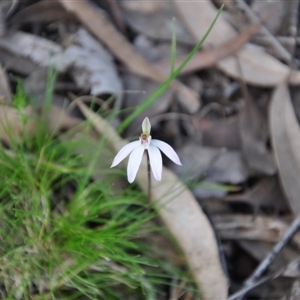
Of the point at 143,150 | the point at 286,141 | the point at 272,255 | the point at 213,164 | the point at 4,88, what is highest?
the point at 143,150

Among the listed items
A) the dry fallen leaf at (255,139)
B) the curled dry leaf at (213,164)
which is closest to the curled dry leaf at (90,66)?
the curled dry leaf at (213,164)

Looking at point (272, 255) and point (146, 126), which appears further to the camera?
point (272, 255)

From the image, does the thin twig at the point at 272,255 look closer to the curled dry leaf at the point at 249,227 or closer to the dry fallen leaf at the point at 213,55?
the curled dry leaf at the point at 249,227

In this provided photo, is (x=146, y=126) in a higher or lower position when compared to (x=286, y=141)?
higher

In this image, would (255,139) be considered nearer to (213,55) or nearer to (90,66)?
(213,55)

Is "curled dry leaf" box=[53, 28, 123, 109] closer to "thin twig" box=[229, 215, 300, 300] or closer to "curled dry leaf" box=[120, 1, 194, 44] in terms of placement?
"curled dry leaf" box=[120, 1, 194, 44]

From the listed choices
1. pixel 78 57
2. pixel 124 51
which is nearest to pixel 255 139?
pixel 124 51

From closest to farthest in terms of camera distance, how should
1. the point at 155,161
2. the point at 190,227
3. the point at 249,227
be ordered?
the point at 155,161
the point at 190,227
the point at 249,227

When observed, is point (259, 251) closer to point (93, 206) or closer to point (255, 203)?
point (255, 203)

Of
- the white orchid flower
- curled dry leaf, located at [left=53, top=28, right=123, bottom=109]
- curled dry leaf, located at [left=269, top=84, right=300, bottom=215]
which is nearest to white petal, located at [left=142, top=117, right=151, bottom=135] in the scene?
the white orchid flower
